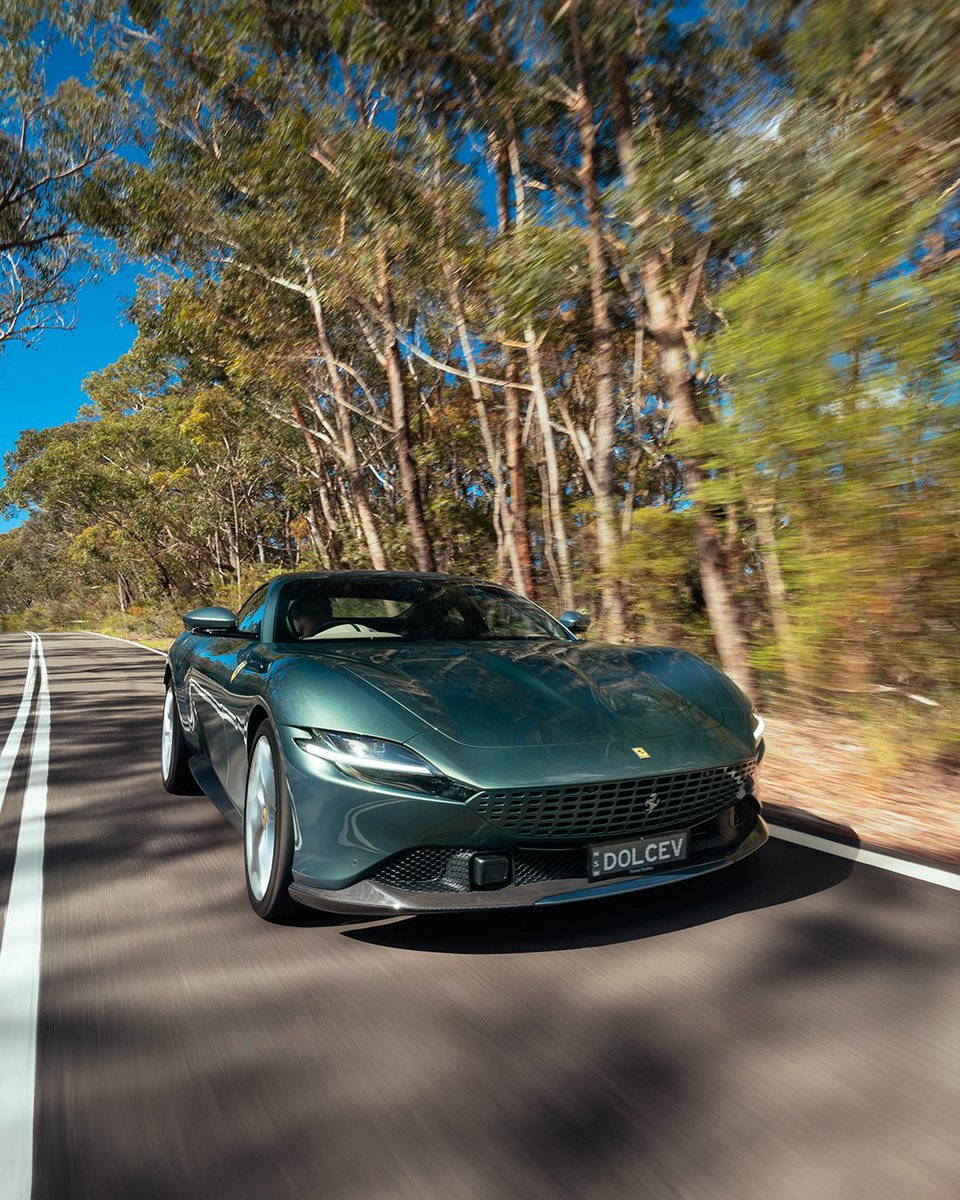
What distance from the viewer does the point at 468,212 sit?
1428cm

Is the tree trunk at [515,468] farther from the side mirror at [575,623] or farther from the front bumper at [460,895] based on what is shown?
the front bumper at [460,895]

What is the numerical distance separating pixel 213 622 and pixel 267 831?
53.9 inches

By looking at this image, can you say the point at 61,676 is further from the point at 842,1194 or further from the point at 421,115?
the point at 842,1194

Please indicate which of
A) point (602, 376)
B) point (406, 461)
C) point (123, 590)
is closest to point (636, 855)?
point (602, 376)

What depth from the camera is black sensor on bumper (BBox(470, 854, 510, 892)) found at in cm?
295

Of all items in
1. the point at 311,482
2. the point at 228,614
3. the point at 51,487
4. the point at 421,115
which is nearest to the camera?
the point at 228,614

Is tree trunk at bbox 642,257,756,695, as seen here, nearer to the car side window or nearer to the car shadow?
the car side window

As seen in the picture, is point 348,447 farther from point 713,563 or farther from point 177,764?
point 177,764

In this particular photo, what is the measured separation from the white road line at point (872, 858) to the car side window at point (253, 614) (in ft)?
8.78

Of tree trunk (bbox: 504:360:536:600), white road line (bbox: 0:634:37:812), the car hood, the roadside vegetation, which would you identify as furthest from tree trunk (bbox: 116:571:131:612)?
the car hood

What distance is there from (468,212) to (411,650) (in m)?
11.9

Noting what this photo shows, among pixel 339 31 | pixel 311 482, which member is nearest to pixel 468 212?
pixel 339 31

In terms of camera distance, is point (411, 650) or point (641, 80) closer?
point (411, 650)

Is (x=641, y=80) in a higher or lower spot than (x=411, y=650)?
higher
